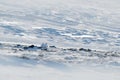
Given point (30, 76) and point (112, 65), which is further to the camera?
point (112, 65)

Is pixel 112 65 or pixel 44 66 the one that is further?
pixel 112 65

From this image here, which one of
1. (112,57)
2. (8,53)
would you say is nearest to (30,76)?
(8,53)

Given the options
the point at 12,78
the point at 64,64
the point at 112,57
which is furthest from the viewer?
the point at 112,57

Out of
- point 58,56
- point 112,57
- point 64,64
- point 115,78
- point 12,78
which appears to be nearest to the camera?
→ point 12,78

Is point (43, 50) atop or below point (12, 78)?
atop

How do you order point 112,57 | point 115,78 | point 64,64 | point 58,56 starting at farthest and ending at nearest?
point 112,57, point 58,56, point 64,64, point 115,78

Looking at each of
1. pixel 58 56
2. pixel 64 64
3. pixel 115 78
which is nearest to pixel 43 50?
pixel 58 56

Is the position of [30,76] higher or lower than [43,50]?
lower

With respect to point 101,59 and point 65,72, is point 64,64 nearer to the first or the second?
point 65,72

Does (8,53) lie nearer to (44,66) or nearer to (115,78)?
(44,66)
